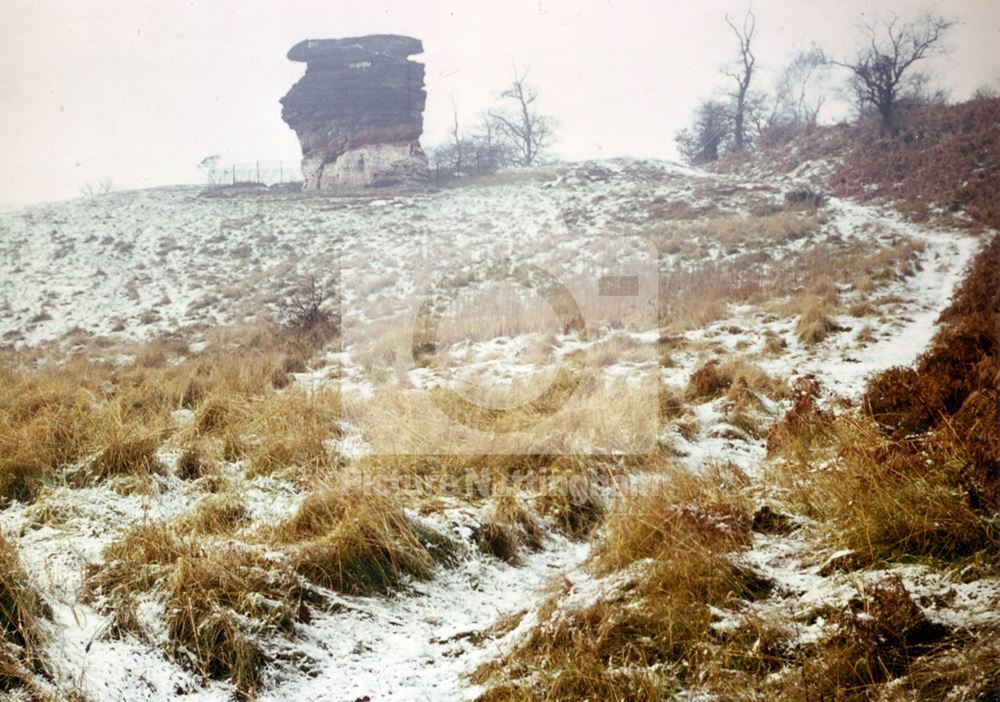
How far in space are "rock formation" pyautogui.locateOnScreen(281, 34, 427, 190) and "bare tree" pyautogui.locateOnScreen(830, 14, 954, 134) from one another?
63.8 feet

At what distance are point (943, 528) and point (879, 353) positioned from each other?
5.29m

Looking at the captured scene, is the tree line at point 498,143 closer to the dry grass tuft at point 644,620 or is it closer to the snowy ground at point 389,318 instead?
the snowy ground at point 389,318

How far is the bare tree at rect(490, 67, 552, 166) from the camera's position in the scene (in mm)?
25156

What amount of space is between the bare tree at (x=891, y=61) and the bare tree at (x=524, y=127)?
41.2 feet

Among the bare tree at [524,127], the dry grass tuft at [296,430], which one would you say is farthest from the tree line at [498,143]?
the dry grass tuft at [296,430]

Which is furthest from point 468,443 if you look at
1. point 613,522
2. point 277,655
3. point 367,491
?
point 277,655

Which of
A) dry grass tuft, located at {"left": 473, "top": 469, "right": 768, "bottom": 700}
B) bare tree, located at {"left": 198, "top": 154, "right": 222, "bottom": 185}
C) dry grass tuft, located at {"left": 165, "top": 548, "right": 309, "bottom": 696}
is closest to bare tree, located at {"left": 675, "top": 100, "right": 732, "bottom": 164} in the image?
bare tree, located at {"left": 198, "top": 154, "right": 222, "bottom": 185}

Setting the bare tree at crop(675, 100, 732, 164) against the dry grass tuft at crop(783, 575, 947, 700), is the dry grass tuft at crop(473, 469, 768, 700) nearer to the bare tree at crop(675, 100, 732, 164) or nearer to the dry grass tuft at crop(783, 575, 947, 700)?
the dry grass tuft at crop(783, 575, 947, 700)

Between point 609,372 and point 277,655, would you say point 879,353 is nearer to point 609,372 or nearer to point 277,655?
point 609,372

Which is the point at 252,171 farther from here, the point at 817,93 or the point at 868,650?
the point at 868,650

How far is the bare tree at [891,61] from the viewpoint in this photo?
9.62 metres

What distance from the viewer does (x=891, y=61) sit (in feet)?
52.2

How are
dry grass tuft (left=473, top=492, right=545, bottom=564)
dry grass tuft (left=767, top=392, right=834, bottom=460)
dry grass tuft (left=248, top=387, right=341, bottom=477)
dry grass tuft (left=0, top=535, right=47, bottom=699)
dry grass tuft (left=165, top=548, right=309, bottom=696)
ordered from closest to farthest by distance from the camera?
dry grass tuft (left=0, top=535, right=47, bottom=699) < dry grass tuft (left=165, top=548, right=309, bottom=696) < dry grass tuft (left=473, top=492, right=545, bottom=564) < dry grass tuft (left=767, top=392, right=834, bottom=460) < dry grass tuft (left=248, top=387, right=341, bottom=477)

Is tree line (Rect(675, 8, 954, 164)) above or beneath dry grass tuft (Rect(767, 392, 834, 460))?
above
